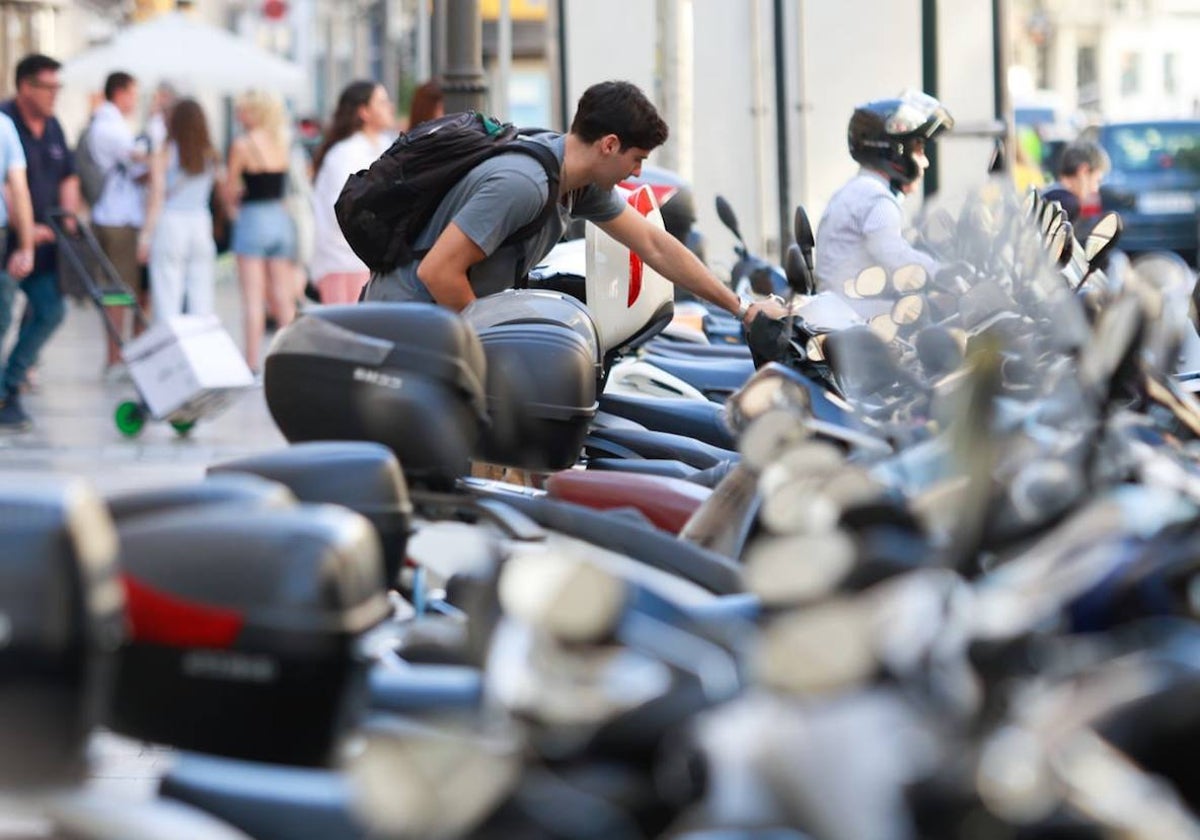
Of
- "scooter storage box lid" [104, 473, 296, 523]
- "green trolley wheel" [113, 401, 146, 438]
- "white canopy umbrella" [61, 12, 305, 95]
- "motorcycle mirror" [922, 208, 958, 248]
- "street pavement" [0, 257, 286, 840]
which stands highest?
"white canopy umbrella" [61, 12, 305, 95]

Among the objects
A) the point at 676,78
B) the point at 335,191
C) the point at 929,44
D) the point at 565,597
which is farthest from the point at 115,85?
the point at 565,597

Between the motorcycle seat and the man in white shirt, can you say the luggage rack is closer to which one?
the man in white shirt

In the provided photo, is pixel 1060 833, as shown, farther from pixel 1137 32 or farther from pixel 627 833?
pixel 1137 32

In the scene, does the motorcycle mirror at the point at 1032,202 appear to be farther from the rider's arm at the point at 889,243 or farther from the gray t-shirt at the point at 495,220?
the gray t-shirt at the point at 495,220

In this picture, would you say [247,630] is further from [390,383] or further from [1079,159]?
[1079,159]

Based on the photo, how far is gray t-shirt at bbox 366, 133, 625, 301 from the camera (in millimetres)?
A: 5305

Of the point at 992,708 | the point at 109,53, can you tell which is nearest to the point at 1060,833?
the point at 992,708

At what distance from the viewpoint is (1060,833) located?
1.66m

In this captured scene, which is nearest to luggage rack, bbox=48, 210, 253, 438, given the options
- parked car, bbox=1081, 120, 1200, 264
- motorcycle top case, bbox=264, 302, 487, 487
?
motorcycle top case, bbox=264, 302, 487, 487

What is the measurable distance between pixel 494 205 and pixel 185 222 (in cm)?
864

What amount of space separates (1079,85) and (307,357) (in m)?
73.0

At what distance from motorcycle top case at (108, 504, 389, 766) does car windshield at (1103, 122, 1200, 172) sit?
87.1 feet

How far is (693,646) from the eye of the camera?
209cm

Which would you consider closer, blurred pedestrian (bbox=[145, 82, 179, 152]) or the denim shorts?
the denim shorts
